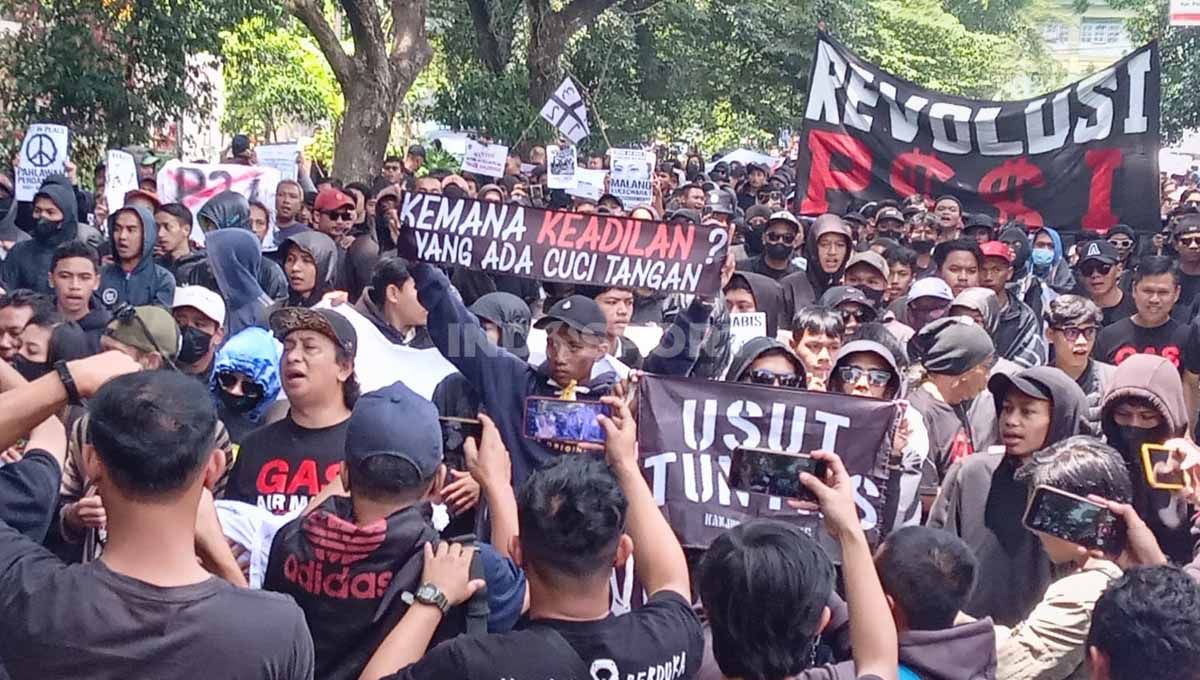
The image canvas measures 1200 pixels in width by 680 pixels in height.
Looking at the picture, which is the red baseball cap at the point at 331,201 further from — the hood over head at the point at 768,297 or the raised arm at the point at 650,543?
the raised arm at the point at 650,543

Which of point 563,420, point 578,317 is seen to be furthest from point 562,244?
point 563,420

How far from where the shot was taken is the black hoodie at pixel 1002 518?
3779mm

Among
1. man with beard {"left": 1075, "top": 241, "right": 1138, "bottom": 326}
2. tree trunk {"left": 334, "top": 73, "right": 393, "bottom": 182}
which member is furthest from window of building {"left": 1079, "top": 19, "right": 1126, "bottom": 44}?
man with beard {"left": 1075, "top": 241, "right": 1138, "bottom": 326}

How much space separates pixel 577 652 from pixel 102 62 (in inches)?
501

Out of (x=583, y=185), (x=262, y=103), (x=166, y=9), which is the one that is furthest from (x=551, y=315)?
(x=262, y=103)

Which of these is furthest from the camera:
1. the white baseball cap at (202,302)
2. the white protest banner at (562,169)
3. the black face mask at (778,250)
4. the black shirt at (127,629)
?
the white protest banner at (562,169)

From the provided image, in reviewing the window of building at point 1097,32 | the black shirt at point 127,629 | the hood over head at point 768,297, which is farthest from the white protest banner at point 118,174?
the window of building at point 1097,32

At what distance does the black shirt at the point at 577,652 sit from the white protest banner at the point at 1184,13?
14523 millimetres

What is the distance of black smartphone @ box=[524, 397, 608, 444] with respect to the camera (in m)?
3.80

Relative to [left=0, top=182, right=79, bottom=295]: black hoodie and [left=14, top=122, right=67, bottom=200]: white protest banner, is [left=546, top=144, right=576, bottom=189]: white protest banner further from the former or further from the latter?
[left=0, top=182, right=79, bottom=295]: black hoodie

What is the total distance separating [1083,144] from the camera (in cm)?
862

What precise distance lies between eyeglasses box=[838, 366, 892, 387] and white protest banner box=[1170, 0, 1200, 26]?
484 inches

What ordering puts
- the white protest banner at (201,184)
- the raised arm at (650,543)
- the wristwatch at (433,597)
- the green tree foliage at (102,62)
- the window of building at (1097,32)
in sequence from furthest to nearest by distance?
the window of building at (1097,32), the green tree foliage at (102,62), the white protest banner at (201,184), the raised arm at (650,543), the wristwatch at (433,597)

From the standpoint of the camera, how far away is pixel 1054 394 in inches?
163
